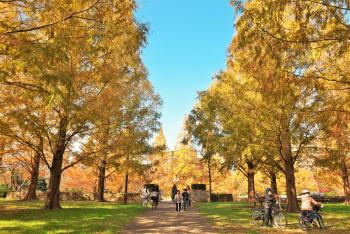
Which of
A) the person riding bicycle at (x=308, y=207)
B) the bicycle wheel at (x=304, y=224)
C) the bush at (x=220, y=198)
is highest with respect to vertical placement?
the bush at (x=220, y=198)

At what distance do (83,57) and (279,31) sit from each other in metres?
11.8

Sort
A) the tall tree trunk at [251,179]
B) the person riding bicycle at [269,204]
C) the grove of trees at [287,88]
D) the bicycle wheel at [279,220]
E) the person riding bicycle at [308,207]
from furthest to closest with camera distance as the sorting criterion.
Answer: the tall tree trunk at [251,179], the person riding bicycle at [269,204], the bicycle wheel at [279,220], the person riding bicycle at [308,207], the grove of trees at [287,88]

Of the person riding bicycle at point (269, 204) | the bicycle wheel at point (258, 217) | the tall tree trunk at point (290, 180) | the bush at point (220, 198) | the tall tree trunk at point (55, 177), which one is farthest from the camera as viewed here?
the bush at point (220, 198)

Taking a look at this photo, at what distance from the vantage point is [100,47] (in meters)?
9.88

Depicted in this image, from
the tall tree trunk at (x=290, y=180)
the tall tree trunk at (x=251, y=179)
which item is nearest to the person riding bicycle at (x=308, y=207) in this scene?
the tall tree trunk at (x=290, y=180)

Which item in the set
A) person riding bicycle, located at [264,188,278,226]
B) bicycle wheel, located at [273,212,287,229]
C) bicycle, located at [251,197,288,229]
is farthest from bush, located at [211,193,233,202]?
bicycle wheel, located at [273,212,287,229]

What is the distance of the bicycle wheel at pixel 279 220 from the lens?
1326 centimetres

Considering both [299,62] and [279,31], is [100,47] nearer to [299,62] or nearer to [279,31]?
[279,31]

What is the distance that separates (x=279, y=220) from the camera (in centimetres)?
1349

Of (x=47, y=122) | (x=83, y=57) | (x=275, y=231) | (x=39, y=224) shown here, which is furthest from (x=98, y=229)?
(x=83, y=57)

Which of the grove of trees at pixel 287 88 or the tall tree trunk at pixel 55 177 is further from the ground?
the grove of trees at pixel 287 88

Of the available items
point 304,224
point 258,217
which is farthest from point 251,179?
point 304,224

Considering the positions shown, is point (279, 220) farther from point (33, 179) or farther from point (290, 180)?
point (33, 179)

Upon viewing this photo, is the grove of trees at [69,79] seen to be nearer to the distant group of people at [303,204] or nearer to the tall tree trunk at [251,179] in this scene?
the distant group of people at [303,204]
